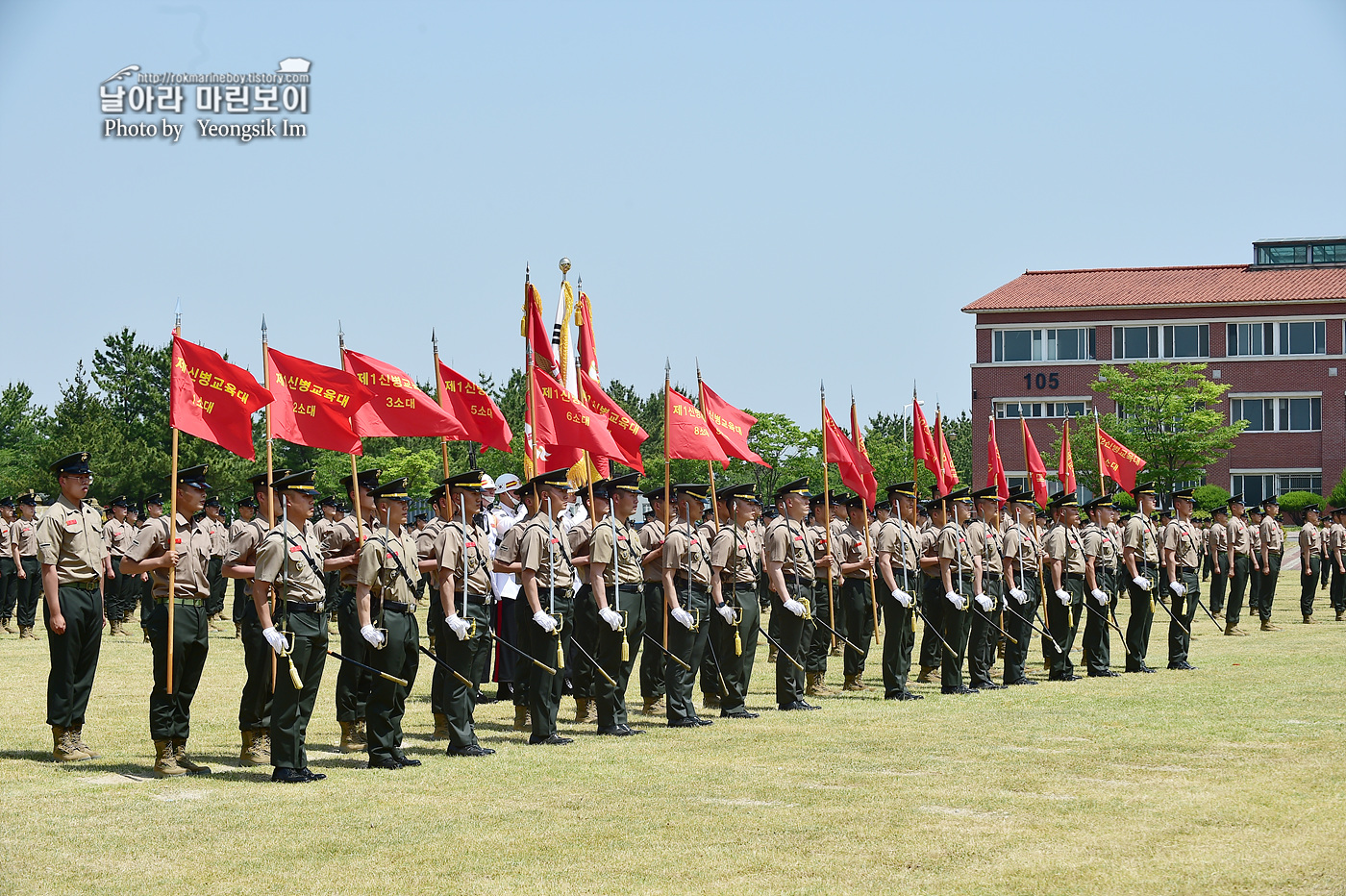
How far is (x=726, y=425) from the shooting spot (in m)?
15.3

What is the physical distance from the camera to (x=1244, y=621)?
26031mm

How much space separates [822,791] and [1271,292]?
61947 mm

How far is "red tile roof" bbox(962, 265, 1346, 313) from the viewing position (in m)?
64.1

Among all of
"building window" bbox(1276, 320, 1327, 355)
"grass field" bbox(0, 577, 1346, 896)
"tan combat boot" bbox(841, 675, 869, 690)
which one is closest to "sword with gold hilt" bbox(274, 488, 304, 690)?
"grass field" bbox(0, 577, 1346, 896)

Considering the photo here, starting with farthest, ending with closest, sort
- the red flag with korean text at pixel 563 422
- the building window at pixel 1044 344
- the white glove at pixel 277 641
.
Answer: the building window at pixel 1044 344 → the red flag with korean text at pixel 563 422 → the white glove at pixel 277 641

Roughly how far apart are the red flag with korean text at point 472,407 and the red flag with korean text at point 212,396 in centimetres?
303

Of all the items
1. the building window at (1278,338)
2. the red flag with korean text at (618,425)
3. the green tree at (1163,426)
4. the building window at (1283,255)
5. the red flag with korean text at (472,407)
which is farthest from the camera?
the building window at (1283,255)

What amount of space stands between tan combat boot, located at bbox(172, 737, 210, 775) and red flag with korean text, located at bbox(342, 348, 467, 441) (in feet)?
9.18

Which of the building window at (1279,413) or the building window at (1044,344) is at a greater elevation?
the building window at (1044,344)

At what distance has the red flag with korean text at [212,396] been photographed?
1041 centimetres

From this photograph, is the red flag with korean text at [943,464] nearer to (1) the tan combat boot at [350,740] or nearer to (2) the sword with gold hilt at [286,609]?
(1) the tan combat boot at [350,740]

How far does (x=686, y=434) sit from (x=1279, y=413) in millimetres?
56425

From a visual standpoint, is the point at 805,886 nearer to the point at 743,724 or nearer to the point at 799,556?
the point at 743,724

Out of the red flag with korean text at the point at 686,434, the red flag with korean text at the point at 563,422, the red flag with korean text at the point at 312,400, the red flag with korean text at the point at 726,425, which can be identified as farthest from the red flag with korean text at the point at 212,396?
the red flag with korean text at the point at 726,425
